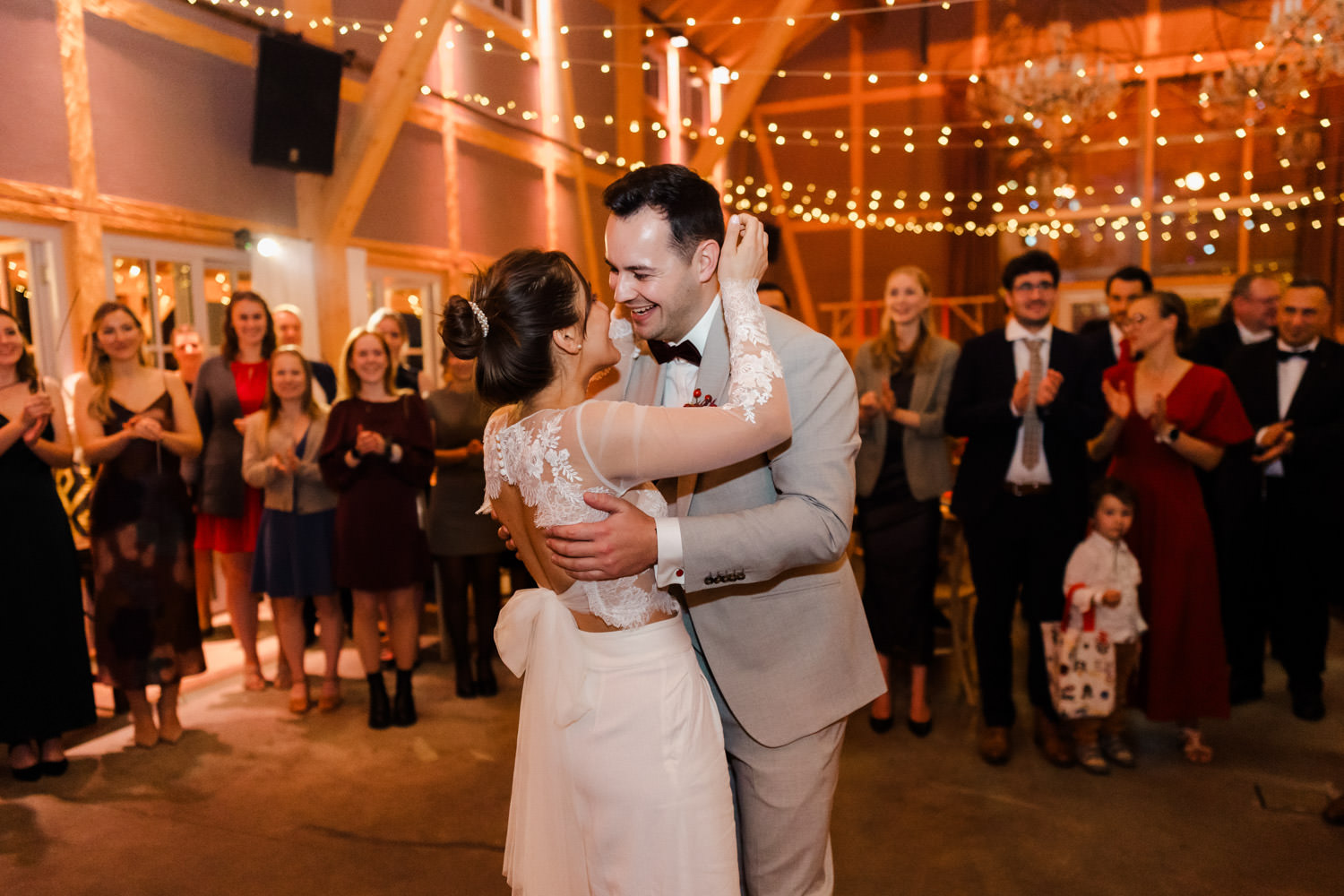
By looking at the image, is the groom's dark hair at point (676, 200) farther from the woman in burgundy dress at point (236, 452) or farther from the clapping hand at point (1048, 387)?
the woman in burgundy dress at point (236, 452)

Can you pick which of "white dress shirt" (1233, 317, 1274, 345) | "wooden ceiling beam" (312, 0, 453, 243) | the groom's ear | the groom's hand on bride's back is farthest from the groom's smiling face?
"wooden ceiling beam" (312, 0, 453, 243)

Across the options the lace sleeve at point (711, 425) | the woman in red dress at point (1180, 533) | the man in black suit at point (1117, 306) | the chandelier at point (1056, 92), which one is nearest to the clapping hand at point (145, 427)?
the lace sleeve at point (711, 425)

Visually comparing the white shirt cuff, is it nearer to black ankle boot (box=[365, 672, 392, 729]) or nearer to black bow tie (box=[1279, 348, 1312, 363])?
black ankle boot (box=[365, 672, 392, 729])

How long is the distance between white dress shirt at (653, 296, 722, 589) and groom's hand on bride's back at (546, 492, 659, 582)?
0.01 metres

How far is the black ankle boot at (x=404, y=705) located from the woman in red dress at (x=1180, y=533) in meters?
2.79

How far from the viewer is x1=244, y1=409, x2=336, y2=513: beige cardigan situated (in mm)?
3670

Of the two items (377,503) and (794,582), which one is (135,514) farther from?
(794,582)

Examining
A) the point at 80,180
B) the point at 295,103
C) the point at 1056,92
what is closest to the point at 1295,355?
the point at 1056,92

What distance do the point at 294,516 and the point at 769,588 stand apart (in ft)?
9.24

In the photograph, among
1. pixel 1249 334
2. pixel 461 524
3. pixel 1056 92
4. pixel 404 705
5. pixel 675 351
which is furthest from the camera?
pixel 1056 92

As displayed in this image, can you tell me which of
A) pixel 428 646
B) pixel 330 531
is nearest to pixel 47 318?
pixel 330 531

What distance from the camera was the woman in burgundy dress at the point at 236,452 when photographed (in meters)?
4.07

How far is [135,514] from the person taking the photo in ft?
10.9

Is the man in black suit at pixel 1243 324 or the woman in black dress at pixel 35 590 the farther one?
the man in black suit at pixel 1243 324
